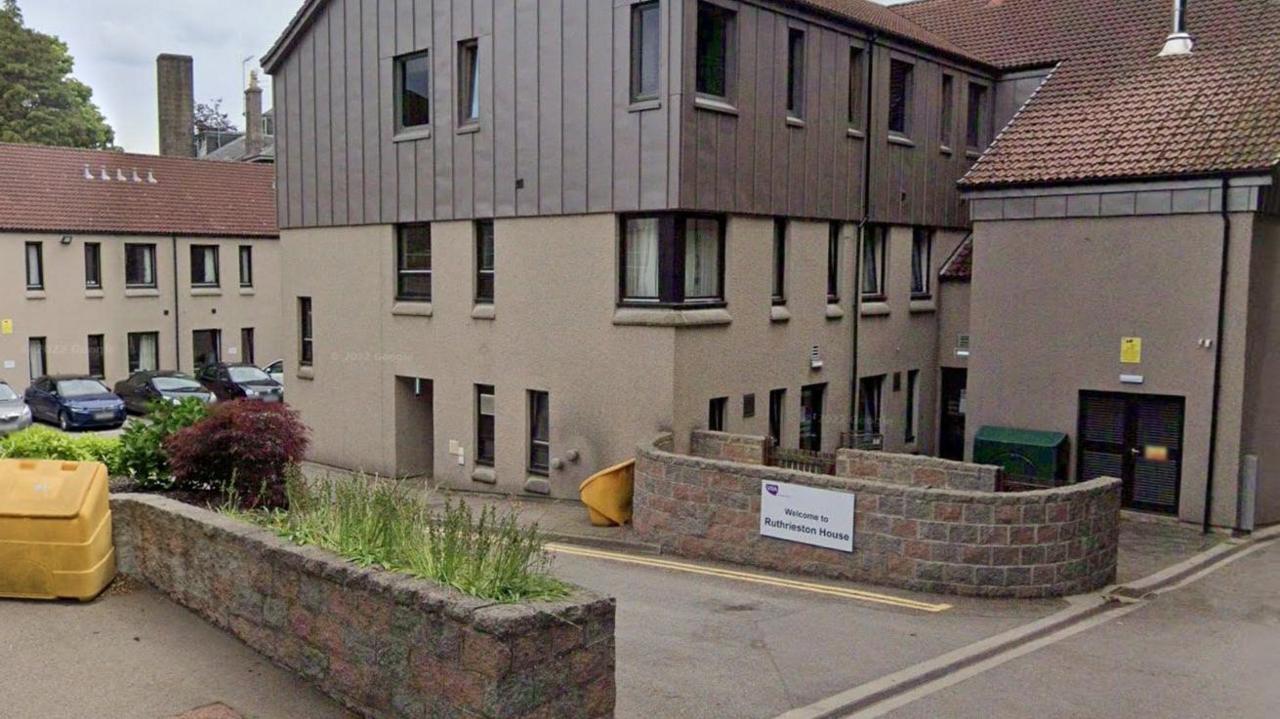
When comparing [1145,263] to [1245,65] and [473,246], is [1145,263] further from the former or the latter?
[473,246]

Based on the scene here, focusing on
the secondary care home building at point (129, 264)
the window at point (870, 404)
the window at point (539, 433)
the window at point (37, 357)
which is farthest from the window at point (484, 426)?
the window at point (37, 357)

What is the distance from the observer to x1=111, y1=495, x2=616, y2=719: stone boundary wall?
6.44 m

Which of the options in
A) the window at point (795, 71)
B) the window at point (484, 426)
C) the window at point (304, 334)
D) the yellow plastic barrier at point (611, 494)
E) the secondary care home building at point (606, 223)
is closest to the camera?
the yellow plastic barrier at point (611, 494)

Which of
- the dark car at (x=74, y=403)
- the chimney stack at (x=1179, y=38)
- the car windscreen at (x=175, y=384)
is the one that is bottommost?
the dark car at (x=74, y=403)

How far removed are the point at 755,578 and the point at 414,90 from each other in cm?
1282

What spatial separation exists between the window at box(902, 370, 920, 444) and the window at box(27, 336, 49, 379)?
27.1 metres

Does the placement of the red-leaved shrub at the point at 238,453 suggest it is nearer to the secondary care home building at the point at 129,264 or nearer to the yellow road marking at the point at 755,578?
the yellow road marking at the point at 755,578

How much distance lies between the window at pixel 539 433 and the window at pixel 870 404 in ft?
20.9

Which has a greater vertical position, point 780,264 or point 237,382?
point 780,264

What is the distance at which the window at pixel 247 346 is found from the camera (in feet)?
135

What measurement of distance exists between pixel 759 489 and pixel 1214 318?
8169 mm

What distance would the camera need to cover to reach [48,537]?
382 inches

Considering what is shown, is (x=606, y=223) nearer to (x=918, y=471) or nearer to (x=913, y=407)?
(x=918, y=471)

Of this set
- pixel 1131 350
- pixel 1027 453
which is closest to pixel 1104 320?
pixel 1131 350
